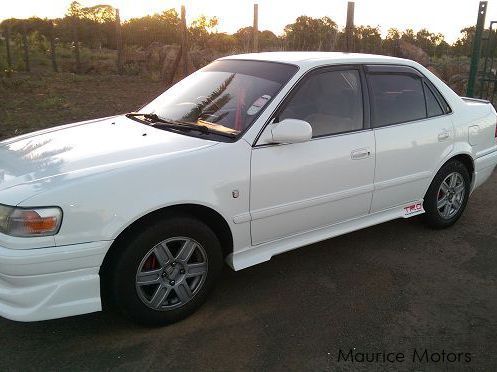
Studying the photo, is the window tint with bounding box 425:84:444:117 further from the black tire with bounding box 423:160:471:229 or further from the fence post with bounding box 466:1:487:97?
the fence post with bounding box 466:1:487:97

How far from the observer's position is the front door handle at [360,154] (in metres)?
3.63

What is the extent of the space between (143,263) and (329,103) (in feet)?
5.97

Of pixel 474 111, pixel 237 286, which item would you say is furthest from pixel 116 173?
pixel 474 111

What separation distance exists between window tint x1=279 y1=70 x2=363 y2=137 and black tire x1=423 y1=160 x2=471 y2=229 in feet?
3.85

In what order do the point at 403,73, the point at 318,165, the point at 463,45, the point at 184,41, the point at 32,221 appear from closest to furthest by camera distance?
the point at 32,221 → the point at 318,165 → the point at 403,73 → the point at 184,41 → the point at 463,45

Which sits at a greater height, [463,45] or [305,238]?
[463,45]

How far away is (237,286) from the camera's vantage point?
11.7 feet

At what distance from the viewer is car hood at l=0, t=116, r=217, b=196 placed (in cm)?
282

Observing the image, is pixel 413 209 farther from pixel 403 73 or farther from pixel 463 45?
pixel 463 45

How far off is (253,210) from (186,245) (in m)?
0.50

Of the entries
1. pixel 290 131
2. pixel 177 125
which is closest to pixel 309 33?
pixel 177 125

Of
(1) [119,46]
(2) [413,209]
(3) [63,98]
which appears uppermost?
(1) [119,46]

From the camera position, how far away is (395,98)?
4062 millimetres

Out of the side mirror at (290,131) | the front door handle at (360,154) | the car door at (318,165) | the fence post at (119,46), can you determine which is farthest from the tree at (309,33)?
the side mirror at (290,131)
